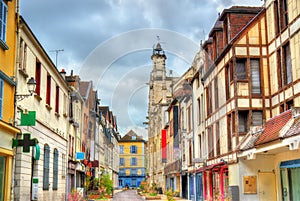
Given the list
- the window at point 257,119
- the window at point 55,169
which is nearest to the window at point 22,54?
the window at point 55,169

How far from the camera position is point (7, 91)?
13.4 metres

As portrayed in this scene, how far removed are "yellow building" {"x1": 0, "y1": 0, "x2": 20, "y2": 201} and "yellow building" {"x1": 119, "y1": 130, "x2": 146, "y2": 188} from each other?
269 feet

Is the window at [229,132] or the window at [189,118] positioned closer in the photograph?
the window at [229,132]

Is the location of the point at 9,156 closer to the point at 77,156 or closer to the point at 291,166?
the point at 291,166

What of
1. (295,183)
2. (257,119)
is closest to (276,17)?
(257,119)

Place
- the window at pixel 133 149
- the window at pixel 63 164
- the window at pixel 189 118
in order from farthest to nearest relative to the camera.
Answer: the window at pixel 133 149 < the window at pixel 189 118 < the window at pixel 63 164

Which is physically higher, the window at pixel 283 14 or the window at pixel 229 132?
the window at pixel 283 14

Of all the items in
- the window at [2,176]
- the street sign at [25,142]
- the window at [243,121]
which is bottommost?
the window at [2,176]

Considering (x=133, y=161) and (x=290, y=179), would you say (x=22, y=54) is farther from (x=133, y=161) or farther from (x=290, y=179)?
(x=133, y=161)

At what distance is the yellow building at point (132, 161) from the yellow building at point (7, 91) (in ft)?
269

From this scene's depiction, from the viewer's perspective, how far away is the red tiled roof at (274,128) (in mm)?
16031

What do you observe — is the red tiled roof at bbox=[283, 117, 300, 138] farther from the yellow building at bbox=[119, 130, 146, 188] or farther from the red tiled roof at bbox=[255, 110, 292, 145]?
the yellow building at bbox=[119, 130, 146, 188]

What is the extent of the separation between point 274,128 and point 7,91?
33.5 ft

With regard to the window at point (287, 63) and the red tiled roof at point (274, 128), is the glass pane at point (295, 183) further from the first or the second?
the window at point (287, 63)
